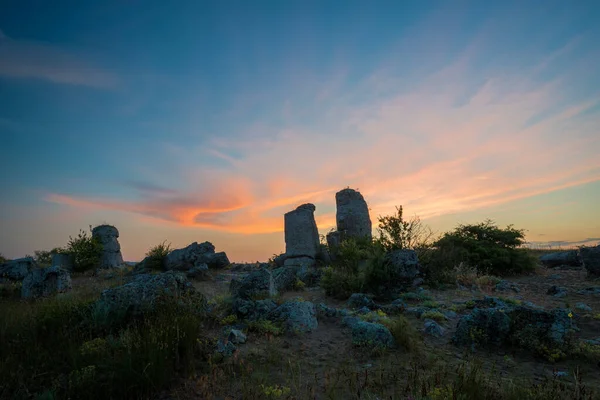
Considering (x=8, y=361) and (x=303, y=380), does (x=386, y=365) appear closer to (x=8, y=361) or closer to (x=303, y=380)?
(x=303, y=380)

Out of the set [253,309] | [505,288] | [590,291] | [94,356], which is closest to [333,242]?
[505,288]

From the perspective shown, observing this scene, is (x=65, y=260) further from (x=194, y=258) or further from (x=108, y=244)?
(x=194, y=258)

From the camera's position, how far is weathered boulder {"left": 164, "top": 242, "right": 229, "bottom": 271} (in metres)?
18.8

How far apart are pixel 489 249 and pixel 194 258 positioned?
15.1m

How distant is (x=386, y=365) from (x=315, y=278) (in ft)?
31.7

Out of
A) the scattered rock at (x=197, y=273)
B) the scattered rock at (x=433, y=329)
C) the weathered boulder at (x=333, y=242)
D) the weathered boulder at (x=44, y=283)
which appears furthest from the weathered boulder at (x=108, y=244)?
the scattered rock at (x=433, y=329)

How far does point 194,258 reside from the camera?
19.2 m

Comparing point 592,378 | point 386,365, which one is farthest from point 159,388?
point 592,378

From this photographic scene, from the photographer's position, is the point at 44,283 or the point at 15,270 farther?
the point at 15,270

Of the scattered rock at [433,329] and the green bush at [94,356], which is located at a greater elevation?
the green bush at [94,356]

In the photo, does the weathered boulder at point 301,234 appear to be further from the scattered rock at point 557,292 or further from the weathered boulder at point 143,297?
the weathered boulder at point 143,297

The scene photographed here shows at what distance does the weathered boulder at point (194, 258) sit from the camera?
61.6 feet

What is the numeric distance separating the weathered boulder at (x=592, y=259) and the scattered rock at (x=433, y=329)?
10.3 m

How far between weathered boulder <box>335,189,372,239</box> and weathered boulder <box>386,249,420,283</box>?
9.14m
